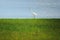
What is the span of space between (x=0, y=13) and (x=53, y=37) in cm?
95

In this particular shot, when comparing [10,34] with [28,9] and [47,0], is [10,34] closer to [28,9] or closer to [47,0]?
[28,9]

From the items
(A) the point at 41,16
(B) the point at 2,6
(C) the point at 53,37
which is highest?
(B) the point at 2,6

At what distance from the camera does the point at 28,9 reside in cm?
233

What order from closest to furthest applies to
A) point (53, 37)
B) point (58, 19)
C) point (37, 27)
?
point (53, 37) < point (37, 27) < point (58, 19)

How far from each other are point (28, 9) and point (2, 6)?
445 mm

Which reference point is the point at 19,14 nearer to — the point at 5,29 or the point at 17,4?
the point at 17,4

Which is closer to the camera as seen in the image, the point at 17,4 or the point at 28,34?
the point at 28,34

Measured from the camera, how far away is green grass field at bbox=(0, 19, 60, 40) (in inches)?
80.9

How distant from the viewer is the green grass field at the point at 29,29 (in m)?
2.05

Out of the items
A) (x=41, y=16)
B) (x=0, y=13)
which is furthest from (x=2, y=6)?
(x=41, y=16)

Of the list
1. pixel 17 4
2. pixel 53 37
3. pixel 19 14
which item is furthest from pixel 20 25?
pixel 53 37

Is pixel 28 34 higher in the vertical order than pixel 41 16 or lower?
lower

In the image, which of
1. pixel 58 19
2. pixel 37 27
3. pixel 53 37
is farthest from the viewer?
pixel 58 19

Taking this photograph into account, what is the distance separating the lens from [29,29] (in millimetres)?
2201
